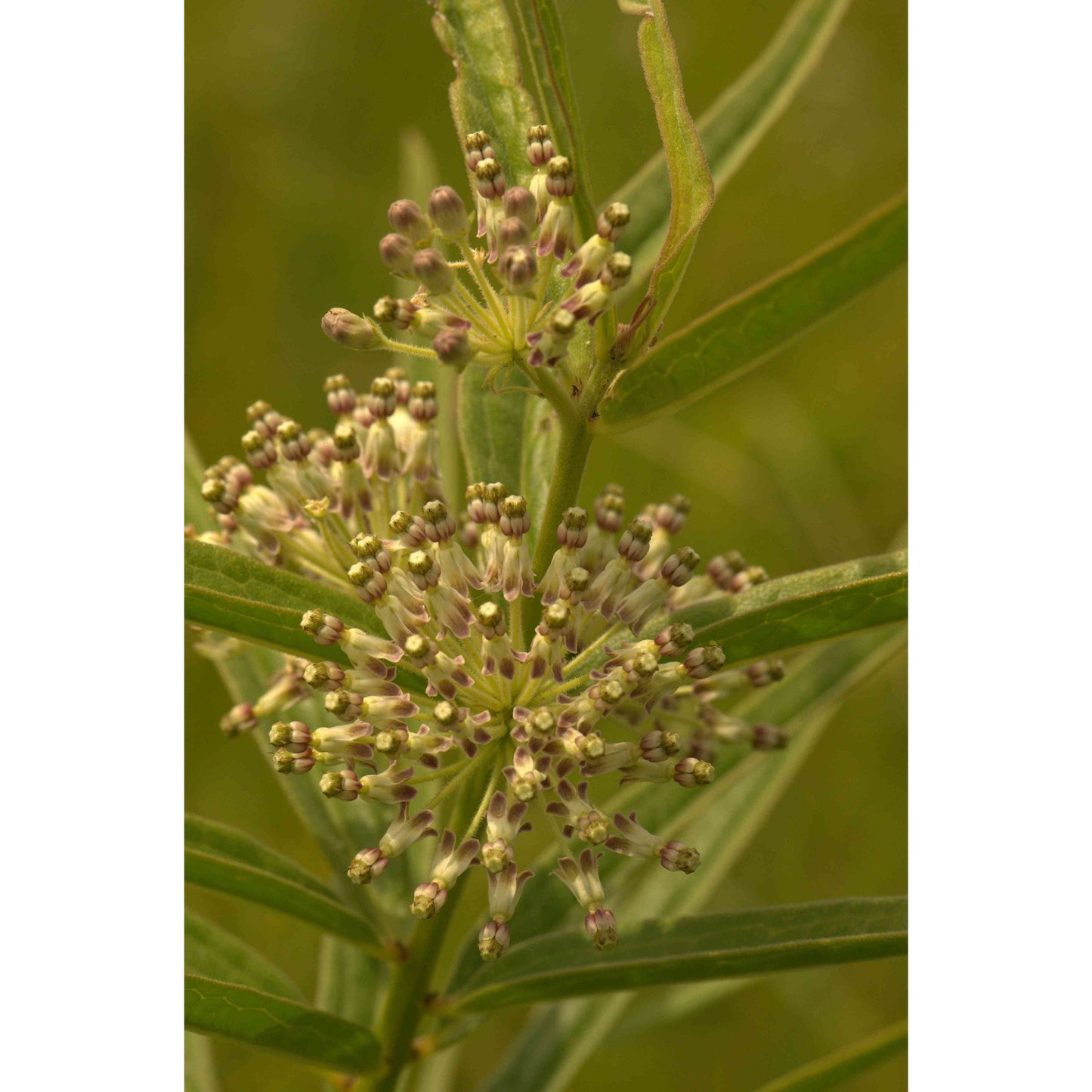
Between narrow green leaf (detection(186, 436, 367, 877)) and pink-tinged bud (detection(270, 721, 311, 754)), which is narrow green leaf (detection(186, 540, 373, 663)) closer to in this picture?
pink-tinged bud (detection(270, 721, 311, 754))

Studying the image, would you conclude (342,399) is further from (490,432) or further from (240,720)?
(240,720)

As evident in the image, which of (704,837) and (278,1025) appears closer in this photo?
(278,1025)

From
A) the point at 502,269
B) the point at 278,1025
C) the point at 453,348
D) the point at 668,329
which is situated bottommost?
the point at 278,1025

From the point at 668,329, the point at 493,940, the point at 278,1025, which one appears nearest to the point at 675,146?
the point at 493,940

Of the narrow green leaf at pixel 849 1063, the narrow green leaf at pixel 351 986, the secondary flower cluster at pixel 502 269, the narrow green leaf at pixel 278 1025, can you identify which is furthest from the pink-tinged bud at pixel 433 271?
the narrow green leaf at pixel 849 1063

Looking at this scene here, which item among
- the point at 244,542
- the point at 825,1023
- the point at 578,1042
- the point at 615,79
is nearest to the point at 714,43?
the point at 615,79

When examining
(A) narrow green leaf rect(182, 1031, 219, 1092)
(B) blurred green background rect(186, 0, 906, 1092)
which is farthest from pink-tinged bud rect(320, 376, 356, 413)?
(B) blurred green background rect(186, 0, 906, 1092)
